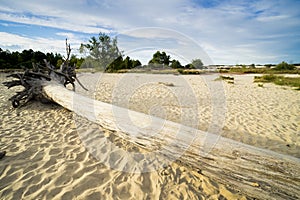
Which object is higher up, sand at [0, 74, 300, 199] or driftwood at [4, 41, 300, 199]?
driftwood at [4, 41, 300, 199]

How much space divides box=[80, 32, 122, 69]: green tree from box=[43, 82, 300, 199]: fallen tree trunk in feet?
82.4

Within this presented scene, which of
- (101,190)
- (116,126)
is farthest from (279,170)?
(116,126)

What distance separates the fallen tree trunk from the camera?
1686 mm

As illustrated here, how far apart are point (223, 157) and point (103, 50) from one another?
3283cm

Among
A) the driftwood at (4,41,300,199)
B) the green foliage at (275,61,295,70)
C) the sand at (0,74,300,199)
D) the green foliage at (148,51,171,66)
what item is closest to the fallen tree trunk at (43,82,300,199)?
the driftwood at (4,41,300,199)

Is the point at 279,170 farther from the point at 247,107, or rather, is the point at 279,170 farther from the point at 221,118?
the point at 247,107

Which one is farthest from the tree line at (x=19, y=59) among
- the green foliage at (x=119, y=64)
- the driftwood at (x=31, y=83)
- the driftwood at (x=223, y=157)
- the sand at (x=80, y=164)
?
the driftwood at (x=223, y=157)

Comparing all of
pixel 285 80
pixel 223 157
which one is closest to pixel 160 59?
pixel 285 80

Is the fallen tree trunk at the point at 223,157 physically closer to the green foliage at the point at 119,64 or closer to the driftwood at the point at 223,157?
the driftwood at the point at 223,157

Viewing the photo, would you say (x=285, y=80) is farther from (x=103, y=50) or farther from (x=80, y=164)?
(x=103, y=50)

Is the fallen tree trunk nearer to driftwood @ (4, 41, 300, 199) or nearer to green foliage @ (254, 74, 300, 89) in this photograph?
driftwood @ (4, 41, 300, 199)

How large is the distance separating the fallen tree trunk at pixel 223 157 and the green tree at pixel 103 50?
A: 2511 centimetres

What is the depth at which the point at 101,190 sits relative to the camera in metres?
1.97

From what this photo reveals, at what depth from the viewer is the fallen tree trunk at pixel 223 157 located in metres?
1.69
